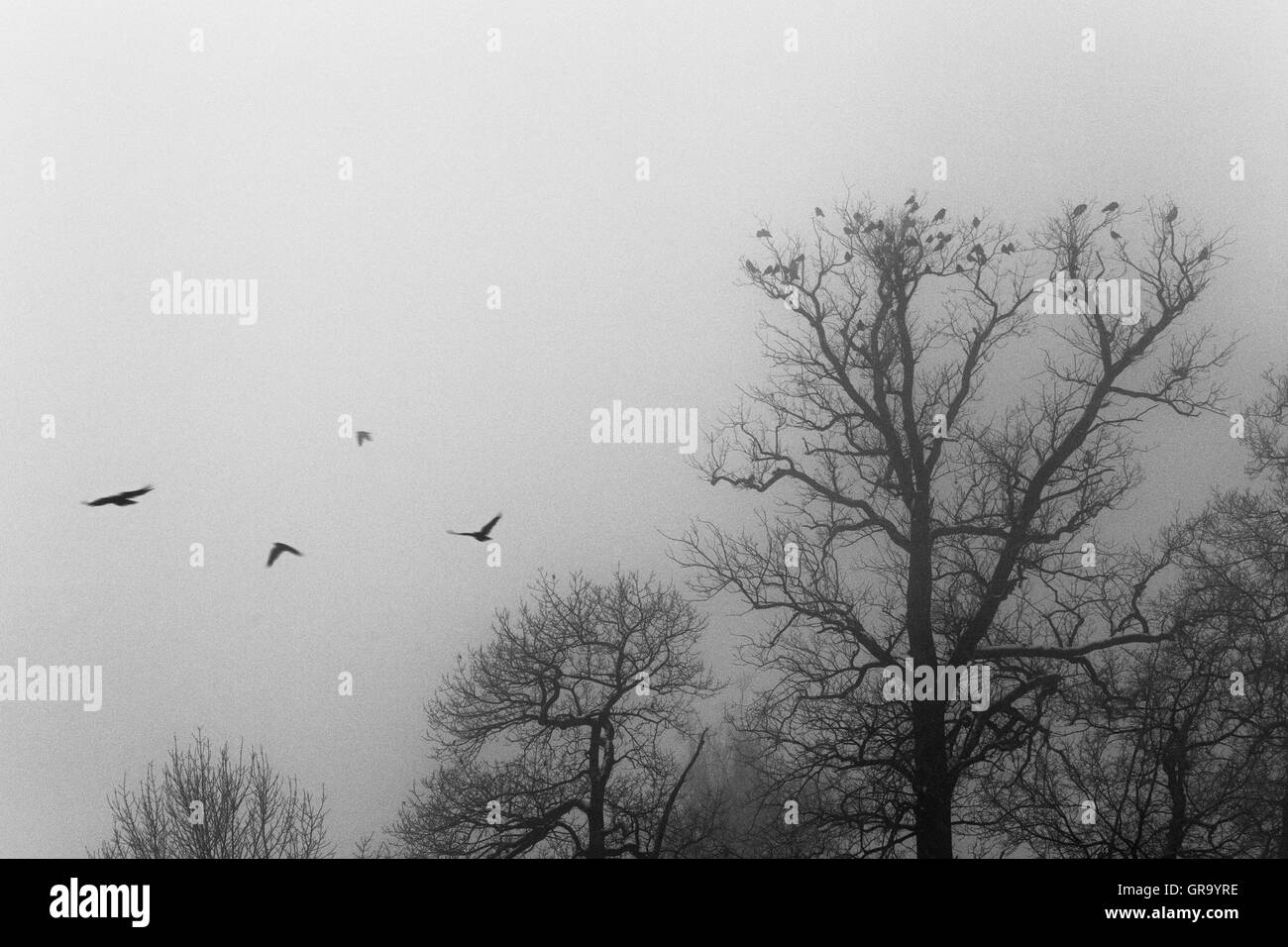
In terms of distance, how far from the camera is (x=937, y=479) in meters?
6.25

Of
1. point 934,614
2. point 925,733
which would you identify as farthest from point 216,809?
point 934,614

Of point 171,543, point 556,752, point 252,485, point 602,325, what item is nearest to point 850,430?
point 602,325

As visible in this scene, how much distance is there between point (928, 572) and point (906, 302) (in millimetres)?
1765

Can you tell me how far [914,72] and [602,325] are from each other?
2.56 m

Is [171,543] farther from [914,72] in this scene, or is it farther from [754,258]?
[914,72]

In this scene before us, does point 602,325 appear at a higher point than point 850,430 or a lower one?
higher

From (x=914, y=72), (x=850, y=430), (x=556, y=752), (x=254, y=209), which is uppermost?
(x=914, y=72)

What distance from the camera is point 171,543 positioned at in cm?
629

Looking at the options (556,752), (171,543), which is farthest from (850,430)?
(171,543)

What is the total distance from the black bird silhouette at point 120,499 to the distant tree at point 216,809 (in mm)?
1577

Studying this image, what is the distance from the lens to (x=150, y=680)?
620cm

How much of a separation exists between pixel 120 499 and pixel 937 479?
520cm
